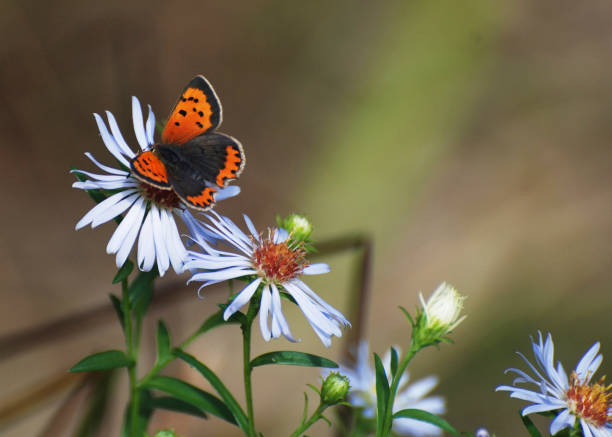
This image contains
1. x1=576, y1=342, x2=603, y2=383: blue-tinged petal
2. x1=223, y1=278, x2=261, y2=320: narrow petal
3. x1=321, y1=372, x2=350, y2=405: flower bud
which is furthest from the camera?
x1=576, y1=342, x2=603, y2=383: blue-tinged petal

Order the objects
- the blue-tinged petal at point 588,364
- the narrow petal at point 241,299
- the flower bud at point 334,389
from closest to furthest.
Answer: the narrow petal at point 241,299, the flower bud at point 334,389, the blue-tinged petal at point 588,364

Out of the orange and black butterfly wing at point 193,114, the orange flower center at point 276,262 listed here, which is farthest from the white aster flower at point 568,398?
the orange and black butterfly wing at point 193,114

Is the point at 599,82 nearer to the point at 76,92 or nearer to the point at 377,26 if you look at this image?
the point at 377,26

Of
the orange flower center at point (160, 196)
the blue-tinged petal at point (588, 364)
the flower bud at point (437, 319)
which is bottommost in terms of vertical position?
the blue-tinged petal at point (588, 364)

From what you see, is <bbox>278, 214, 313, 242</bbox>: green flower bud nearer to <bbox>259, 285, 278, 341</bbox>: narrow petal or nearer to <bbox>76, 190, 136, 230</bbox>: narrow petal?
<bbox>259, 285, 278, 341</bbox>: narrow petal

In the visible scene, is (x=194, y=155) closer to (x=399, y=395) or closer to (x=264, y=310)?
(x=264, y=310)

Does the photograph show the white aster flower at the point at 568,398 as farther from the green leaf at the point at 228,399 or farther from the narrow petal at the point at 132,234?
the narrow petal at the point at 132,234

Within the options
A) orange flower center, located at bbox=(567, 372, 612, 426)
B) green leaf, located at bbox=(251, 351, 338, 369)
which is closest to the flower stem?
green leaf, located at bbox=(251, 351, 338, 369)
